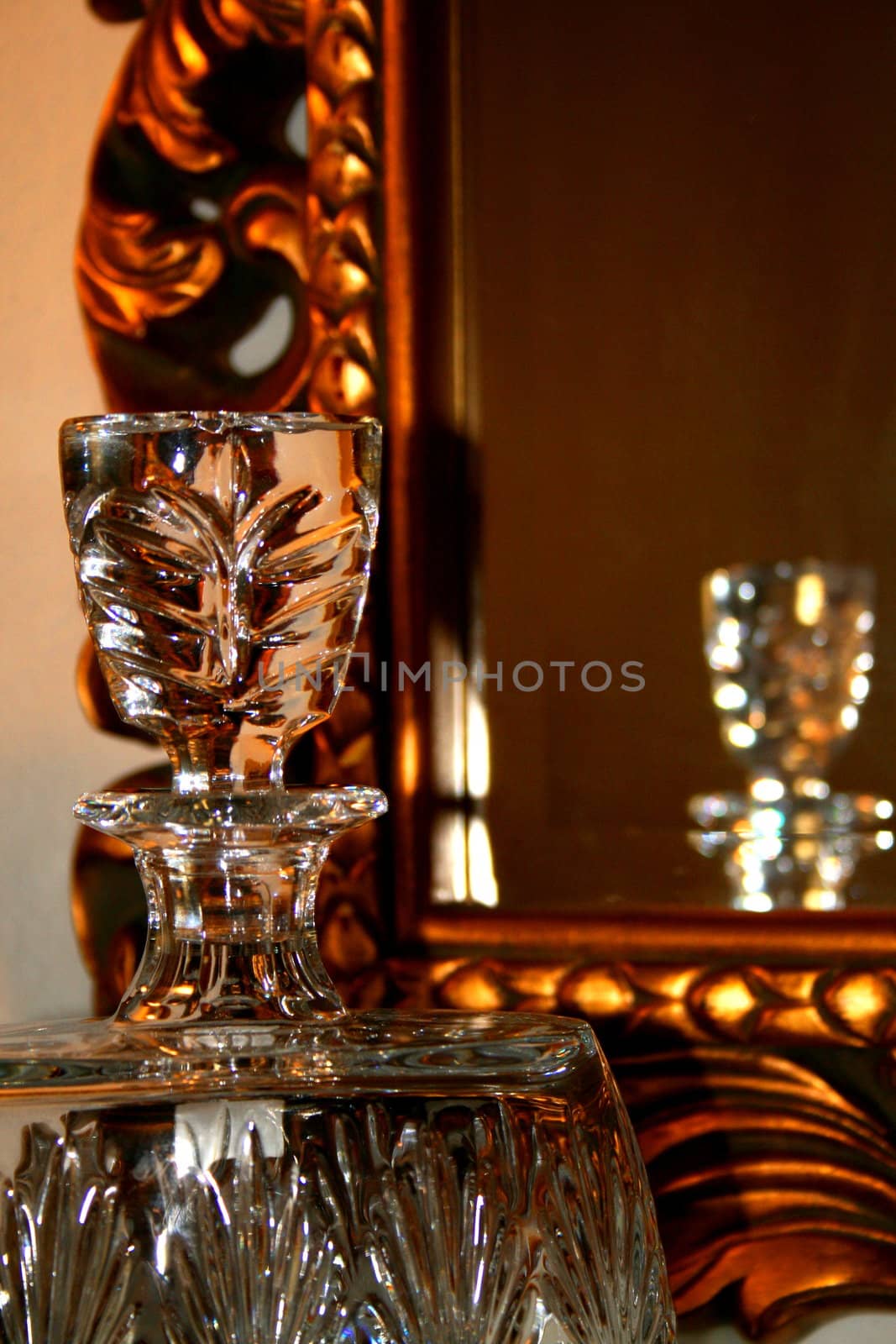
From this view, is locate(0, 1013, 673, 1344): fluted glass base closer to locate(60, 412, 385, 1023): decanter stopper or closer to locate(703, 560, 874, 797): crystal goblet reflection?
locate(60, 412, 385, 1023): decanter stopper

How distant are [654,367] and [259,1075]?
0.28m

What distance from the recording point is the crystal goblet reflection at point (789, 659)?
502 millimetres

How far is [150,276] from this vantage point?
571mm

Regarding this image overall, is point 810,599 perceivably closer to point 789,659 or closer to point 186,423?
point 789,659

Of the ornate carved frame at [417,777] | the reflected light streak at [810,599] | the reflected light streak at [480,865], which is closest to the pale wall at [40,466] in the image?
the ornate carved frame at [417,777]

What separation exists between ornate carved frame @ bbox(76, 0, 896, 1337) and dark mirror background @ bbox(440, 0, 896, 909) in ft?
0.06

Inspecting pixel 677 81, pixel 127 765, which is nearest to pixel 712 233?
pixel 677 81

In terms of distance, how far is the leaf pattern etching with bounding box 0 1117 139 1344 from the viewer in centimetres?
33

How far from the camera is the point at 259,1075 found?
0.34m

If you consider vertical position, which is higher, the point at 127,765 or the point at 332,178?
the point at 332,178

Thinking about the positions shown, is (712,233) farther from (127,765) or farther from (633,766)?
(127,765)

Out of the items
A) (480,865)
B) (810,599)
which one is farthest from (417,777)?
(810,599)

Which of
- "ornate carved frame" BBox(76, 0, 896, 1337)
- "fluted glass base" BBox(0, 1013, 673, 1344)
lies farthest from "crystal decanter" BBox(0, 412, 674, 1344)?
"ornate carved frame" BBox(76, 0, 896, 1337)

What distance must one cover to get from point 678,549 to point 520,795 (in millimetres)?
97
